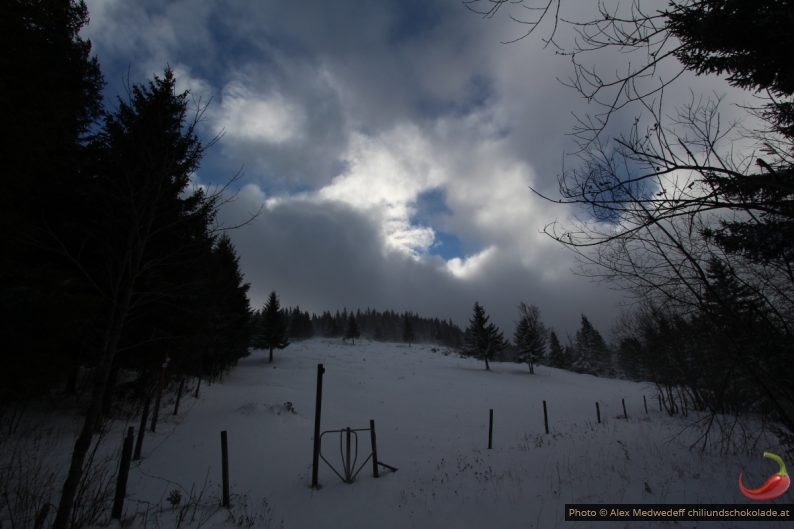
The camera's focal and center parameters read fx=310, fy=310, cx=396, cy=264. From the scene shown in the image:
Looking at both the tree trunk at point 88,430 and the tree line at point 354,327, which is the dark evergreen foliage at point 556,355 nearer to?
the tree line at point 354,327

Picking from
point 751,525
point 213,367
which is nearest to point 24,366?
point 751,525

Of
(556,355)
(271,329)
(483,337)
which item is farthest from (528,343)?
(271,329)

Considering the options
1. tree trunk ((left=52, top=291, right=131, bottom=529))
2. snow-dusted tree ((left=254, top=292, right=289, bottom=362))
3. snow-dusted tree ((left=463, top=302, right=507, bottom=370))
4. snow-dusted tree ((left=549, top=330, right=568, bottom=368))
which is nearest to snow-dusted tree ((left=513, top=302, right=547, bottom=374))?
snow-dusted tree ((left=463, top=302, right=507, bottom=370))

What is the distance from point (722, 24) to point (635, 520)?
22.2 ft

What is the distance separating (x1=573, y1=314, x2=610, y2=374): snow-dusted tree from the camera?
56.4m

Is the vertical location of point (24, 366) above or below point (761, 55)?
below

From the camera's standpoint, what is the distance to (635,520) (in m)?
4.93

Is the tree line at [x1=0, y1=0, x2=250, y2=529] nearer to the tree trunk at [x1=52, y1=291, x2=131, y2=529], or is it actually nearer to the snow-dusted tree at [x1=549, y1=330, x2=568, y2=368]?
the tree trunk at [x1=52, y1=291, x2=131, y2=529]

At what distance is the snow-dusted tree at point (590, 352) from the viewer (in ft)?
185

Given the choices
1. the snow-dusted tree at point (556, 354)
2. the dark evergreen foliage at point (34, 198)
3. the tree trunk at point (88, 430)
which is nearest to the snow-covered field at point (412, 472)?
the tree trunk at point (88, 430)

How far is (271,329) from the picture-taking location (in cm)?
4053

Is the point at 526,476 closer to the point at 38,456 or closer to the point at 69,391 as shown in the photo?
the point at 38,456

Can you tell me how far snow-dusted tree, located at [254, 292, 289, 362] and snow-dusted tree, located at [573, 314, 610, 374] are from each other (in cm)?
5109

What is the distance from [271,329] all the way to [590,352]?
5563 cm
